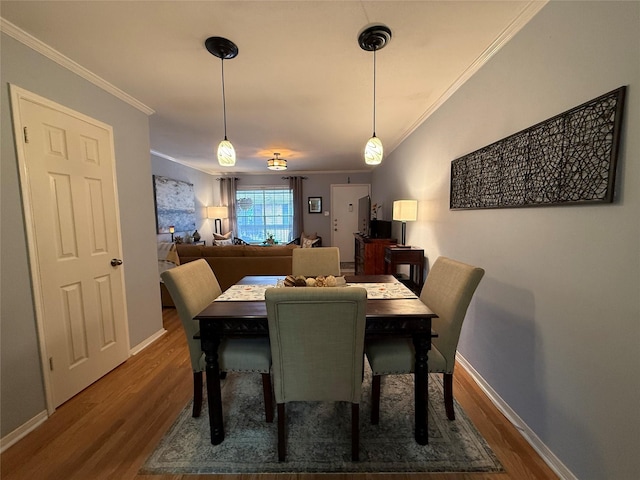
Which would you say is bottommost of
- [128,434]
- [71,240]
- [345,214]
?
[128,434]

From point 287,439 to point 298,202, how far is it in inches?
214

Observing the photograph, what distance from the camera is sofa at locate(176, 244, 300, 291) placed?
3.49 metres

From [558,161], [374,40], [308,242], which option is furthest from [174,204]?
[558,161]

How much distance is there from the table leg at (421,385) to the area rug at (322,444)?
73 mm

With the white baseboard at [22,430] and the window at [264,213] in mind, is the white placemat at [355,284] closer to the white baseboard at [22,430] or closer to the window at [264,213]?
the white baseboard at [22,430]

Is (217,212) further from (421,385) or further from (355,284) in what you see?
(421,385)

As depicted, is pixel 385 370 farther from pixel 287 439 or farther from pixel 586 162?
pixel 586 162

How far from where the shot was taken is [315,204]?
659cm

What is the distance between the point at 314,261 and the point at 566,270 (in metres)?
1.73

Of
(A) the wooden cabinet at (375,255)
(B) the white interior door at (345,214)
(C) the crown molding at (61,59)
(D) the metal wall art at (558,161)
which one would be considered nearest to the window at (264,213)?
(B) the white interior door at (345,214)

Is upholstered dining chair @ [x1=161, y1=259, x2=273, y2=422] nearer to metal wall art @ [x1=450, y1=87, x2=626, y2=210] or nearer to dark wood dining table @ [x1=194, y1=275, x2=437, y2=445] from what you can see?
dark wood dining table @ [x1=194, y1=275, x2=437, y2=445]

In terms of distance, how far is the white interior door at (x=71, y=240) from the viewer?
1.62 meters

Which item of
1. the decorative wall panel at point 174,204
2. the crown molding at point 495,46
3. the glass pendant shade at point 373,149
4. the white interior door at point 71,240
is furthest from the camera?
the decorative wall panel at point 174,204

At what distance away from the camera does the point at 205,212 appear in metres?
6.01
